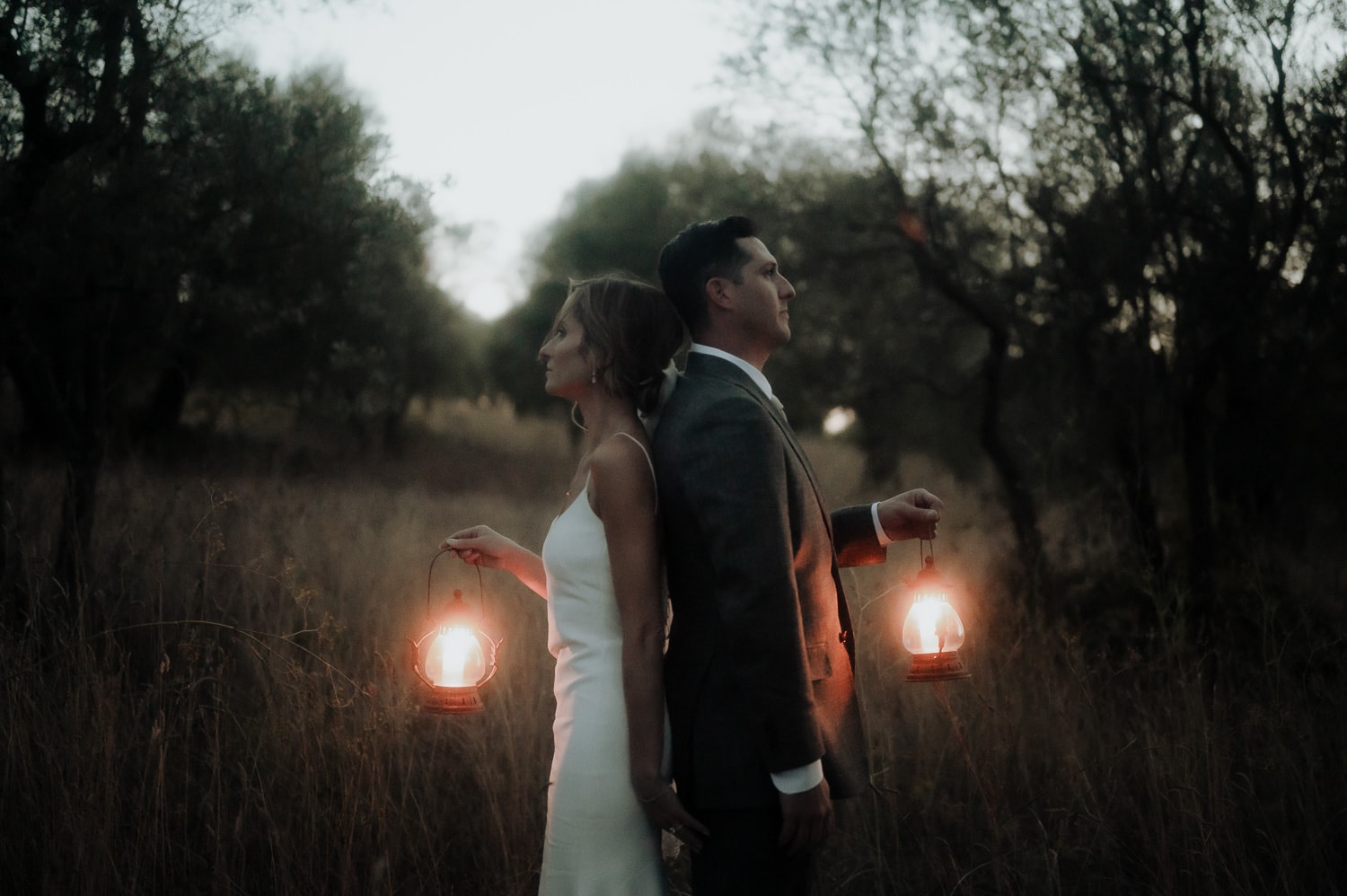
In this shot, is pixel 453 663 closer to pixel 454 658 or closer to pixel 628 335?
pixel 454 658

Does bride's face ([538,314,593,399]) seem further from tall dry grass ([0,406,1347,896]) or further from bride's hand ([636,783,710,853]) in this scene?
tall dry grass ([0,406,1347,896])

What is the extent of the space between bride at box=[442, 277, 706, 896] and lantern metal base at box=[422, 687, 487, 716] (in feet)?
1.41

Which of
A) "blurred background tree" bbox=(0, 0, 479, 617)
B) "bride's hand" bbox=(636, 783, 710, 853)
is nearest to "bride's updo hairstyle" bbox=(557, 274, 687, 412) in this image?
"bride's hand" bbox=(636, 783, 710, 853)

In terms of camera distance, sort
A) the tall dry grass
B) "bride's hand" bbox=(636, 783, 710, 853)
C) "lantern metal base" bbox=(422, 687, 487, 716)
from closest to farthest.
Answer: "bride's hand" bbox=(636, 783, 710, 853) → "lantern metal base" bbox=(422, 687, 487, 716) → the tall dry grass

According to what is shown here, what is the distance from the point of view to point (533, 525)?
12070 mm

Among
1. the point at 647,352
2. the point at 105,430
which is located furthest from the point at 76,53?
the point at 647,352

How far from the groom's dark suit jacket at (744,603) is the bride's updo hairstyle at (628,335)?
9cm

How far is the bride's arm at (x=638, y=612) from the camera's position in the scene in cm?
212

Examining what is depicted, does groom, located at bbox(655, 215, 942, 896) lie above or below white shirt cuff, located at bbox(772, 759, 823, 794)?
above

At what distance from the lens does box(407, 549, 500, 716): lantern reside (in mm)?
2662

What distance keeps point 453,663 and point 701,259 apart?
51.6 inches

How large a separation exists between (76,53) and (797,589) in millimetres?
5692

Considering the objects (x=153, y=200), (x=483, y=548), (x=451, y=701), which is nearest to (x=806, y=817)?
(x=451, y=701)

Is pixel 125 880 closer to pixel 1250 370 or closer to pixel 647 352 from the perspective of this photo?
pixel 647 352
